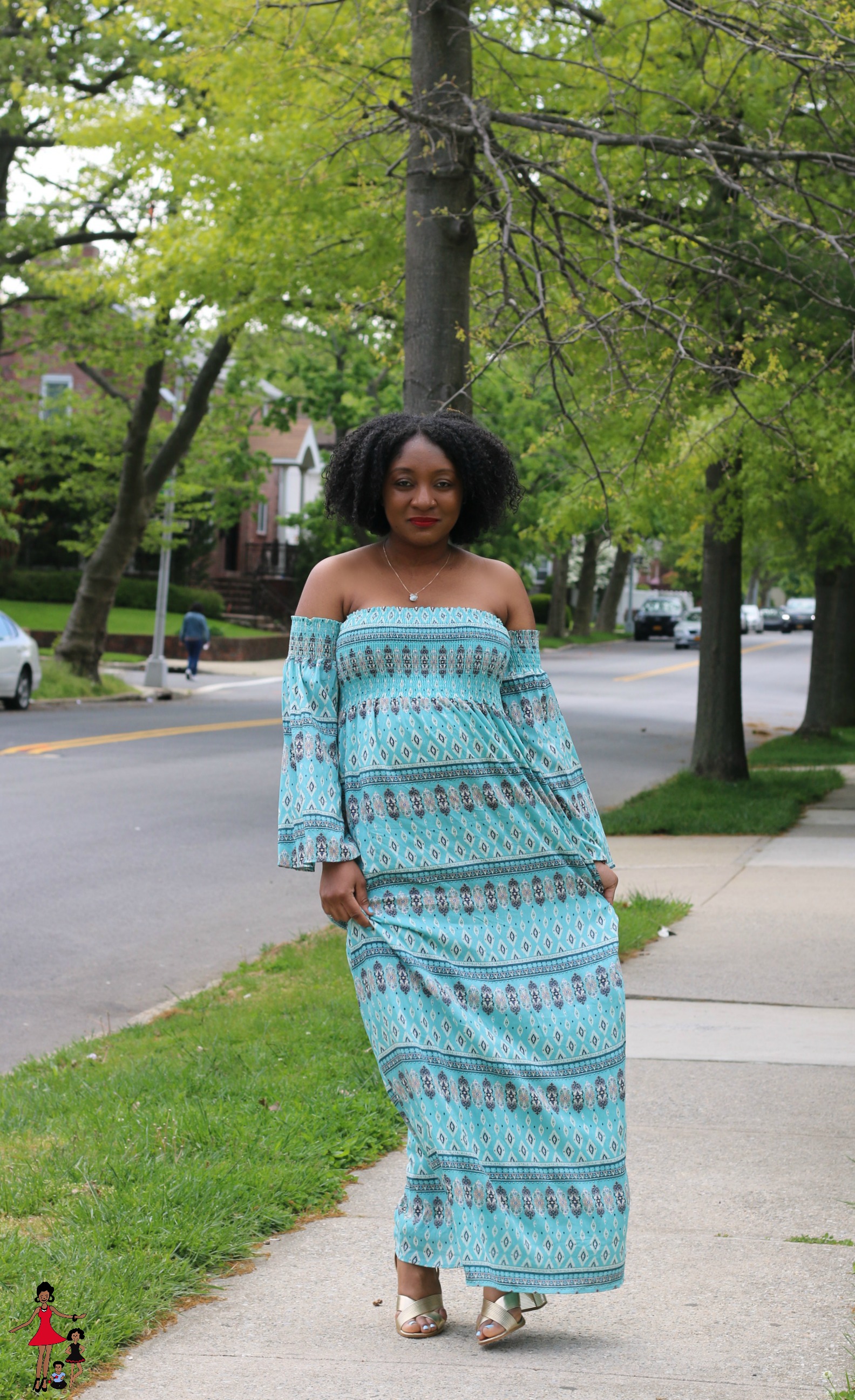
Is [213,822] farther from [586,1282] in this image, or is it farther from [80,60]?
[80,60]

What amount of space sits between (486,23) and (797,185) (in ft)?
14.1

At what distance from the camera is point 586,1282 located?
3203 millimetres

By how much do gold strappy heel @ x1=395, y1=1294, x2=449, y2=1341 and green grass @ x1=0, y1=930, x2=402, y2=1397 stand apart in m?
0.52

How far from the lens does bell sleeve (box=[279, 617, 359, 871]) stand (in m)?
3.29

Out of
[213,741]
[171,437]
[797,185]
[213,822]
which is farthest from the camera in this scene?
[171,437]

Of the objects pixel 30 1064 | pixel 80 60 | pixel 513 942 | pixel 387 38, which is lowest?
pixel 30 1064

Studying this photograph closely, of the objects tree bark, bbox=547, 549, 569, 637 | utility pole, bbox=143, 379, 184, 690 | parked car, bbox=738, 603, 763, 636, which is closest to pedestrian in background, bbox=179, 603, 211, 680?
utility pole, bbox=143, 379, 184, 690

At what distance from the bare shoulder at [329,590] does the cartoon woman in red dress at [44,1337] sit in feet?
4.89

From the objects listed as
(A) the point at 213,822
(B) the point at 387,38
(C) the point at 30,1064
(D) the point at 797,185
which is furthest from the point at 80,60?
(C) the point at 30,1064

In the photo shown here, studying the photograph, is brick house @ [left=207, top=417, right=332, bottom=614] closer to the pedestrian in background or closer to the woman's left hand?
the pedestrian in background

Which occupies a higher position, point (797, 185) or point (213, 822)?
point (797, 185)

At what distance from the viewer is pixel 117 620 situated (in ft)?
138

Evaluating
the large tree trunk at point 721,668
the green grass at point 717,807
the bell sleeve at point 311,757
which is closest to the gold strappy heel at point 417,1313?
the bell sleeve at point 311,757

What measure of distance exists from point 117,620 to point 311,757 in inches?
1563
